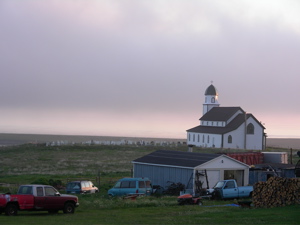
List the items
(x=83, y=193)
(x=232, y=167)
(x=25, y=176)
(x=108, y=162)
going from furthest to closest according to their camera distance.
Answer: (x=108, y=162), (x=25, y=176), (x=232, y=167), (x=83, y=193)

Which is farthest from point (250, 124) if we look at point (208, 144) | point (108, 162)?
point (108, 162)

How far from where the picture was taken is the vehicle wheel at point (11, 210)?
81.5 feet

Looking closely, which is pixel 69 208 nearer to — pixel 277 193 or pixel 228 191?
pixel 277 193

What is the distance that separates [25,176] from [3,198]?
25.6 metres

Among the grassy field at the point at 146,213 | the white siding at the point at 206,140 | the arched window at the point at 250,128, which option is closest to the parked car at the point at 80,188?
the grassy field at the point at 146,213

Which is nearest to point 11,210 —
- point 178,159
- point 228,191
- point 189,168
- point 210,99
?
point 228,191

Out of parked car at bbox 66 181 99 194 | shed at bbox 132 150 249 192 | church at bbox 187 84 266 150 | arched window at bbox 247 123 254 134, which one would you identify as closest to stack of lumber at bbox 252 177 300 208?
shed at bbox 132 150 249 192

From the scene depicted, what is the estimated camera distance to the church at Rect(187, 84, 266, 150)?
9400 centimetres

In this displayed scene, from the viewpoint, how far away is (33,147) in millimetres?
95125

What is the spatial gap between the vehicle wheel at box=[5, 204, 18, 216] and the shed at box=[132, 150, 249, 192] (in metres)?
15.0

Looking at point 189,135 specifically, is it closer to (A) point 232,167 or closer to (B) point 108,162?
(B) point 108,162

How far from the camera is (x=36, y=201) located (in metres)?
25.7

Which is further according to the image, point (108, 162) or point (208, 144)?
point (208, 144)

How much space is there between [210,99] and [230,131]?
684 inches
